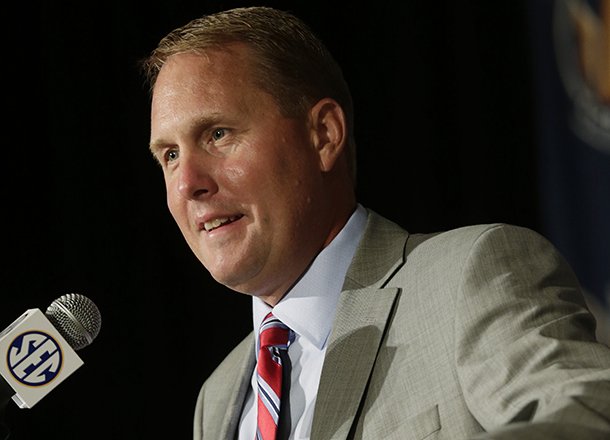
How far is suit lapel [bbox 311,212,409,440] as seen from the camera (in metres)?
1.88

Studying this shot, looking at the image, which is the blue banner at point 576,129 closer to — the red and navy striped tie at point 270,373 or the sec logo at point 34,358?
the red and navy striped tie at point 270,373

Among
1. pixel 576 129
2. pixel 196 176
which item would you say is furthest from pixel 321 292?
pixel 576 129

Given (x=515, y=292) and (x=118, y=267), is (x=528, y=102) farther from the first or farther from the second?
(x=515, y=292)

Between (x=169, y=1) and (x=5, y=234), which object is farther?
(x=169, y=1)

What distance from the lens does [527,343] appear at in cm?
157

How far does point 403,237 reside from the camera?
2.19 m

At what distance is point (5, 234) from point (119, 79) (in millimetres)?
712

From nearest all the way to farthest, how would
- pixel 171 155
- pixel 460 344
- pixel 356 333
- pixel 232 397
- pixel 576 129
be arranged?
pixel 460 344 < pixel 356 333 < pixel 171 155 < pixel 232 397 < pixel 576 129

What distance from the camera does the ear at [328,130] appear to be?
7.54ft

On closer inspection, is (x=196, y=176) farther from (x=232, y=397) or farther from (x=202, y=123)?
(x=232, y=397)

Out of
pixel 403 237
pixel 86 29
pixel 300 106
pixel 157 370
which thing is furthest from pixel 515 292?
pixel 86 29

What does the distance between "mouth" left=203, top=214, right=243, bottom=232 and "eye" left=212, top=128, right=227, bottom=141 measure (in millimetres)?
180

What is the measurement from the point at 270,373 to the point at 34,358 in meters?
0.59

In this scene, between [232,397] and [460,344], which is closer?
[460,344]
